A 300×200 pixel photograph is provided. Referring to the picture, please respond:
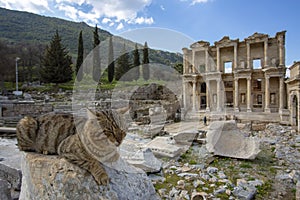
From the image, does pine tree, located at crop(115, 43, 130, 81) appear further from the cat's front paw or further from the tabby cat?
the cat's front paw

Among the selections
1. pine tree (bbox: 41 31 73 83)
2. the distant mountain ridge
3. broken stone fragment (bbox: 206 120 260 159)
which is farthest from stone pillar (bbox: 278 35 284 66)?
the distant mountain ridge

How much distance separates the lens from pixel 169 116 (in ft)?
65.4

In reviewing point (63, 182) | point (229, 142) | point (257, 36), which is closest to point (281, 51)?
point (257, 36)

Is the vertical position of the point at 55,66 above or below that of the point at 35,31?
below

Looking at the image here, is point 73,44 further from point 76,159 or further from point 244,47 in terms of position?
point 76,159

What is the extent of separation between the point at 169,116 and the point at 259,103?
1246cm

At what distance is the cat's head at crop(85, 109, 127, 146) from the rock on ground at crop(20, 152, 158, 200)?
54cm

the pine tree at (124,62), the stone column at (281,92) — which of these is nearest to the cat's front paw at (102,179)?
the pine tree at (124,62)

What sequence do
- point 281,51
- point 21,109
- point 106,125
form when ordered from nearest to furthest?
1. point 106,125
2. point 281,51
3. point 21,109

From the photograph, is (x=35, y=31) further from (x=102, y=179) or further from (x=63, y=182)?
(x=102, y=179)

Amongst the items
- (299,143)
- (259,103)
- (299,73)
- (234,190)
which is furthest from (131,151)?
(259,103)

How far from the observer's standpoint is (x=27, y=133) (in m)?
2.45

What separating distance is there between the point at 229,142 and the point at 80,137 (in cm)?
764

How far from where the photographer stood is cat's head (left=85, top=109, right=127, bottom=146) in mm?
2029
